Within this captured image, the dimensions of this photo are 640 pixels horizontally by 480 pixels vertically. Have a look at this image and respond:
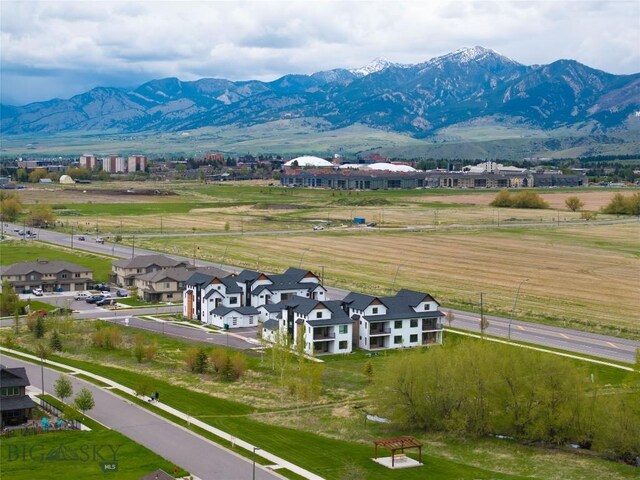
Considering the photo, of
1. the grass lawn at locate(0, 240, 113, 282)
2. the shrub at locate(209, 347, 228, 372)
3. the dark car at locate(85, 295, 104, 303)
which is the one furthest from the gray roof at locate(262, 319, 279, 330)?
the grass lawn at locate(0, 240, 113, 282)

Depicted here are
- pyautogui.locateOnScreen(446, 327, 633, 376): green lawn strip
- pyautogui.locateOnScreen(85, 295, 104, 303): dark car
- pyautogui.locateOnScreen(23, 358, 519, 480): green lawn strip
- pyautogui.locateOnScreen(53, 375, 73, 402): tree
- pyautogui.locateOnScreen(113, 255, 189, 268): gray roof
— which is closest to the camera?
pyautogui.locateOnScreen(23, 358, 519, 480): green lawn strip

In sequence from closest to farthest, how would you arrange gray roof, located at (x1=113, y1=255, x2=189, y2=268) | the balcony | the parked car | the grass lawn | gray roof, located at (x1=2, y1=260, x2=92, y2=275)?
the balcony → the parked car → gray roof, located at (x1=2, y1=260, x2=92, y2=275) → gray roof, located at (x1=113, y1=255, x2=189, y2=268) → the grass lawn

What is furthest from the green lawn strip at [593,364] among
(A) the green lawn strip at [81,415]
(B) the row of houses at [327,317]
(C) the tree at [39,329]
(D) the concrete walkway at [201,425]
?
(C) the tree at [39,329]

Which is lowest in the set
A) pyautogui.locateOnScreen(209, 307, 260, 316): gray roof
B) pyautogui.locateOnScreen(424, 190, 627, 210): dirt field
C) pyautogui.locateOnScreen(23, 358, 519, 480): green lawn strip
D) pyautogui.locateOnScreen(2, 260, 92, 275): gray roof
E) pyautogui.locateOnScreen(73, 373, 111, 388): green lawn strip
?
pyautogui.locateOnScreen(23, 358, 519, 480): green lawn strip

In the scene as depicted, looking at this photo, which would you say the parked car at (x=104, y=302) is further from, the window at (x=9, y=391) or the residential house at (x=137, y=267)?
the window at (x=9, y=391)

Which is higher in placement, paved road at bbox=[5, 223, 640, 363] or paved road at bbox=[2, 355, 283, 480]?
paved road at bbox=[5, 223, 640, 363]

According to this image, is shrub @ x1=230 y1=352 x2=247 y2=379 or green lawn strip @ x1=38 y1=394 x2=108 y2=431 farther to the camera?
shrub @ x1=230 y1=352 x2=247 y2=379

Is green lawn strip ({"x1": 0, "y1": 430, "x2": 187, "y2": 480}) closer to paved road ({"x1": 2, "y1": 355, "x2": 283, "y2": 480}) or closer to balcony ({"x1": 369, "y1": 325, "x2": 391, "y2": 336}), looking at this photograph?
paved road ({"x1": 2, "y1": 355, "x2": 283, "y2": 480})

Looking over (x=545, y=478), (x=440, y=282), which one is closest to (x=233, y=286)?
(x=440, y=282)
